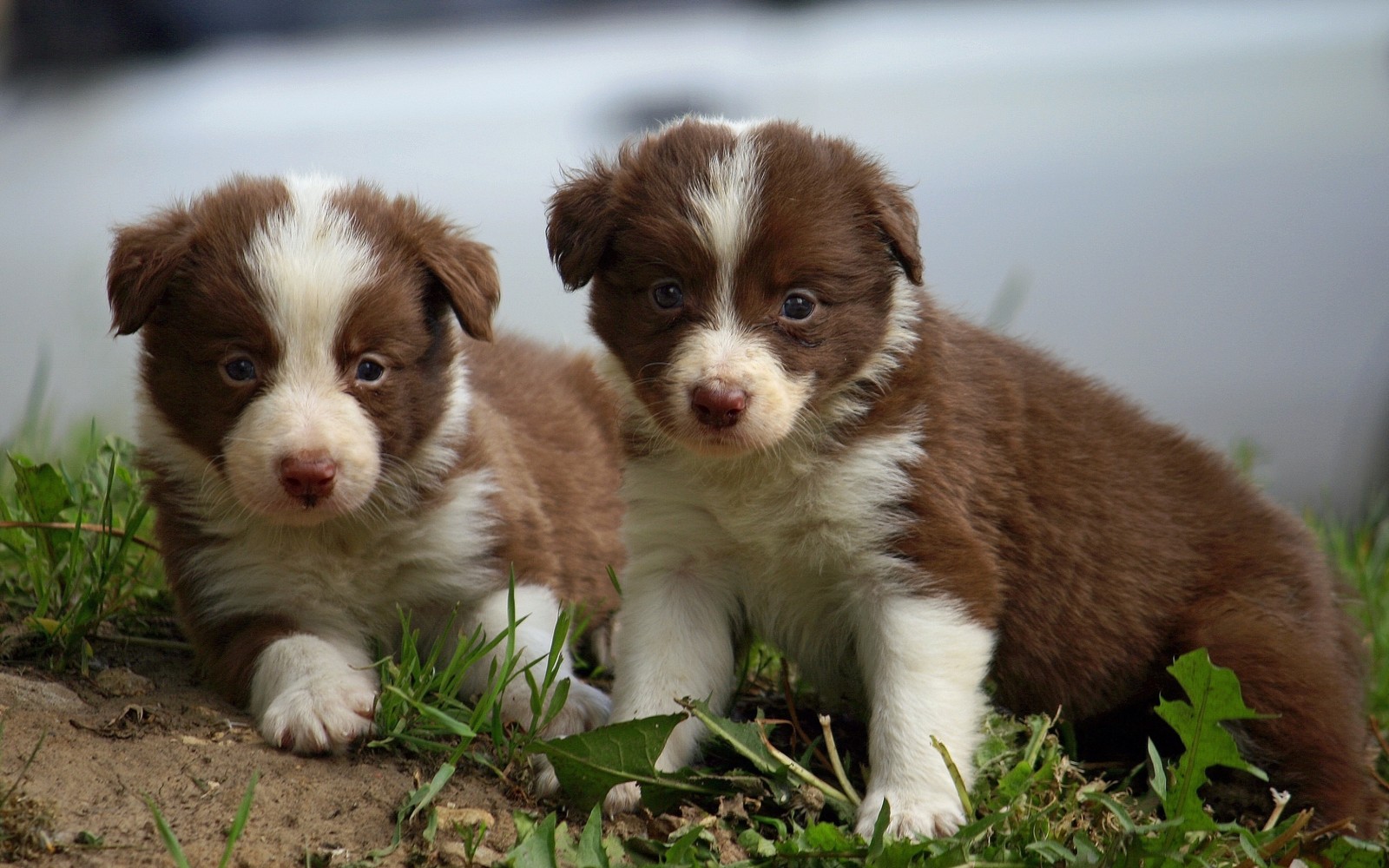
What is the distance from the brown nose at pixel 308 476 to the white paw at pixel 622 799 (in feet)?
3.72

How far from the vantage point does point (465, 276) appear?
14.4ft

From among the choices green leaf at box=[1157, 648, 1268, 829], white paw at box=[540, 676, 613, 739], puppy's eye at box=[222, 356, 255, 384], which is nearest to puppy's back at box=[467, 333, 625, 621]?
white paw at box=[540, 676, 613, 739]

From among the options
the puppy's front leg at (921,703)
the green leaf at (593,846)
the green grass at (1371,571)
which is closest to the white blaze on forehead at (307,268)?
the green leaf at (593,846)

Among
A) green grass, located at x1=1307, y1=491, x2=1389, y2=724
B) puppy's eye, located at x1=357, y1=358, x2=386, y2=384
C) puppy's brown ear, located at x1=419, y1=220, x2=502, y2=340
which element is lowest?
green grass, located at x1=1307, y1=491, x2=1389, y2=724

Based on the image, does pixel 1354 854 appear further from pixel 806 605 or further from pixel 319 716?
pixel 319 716

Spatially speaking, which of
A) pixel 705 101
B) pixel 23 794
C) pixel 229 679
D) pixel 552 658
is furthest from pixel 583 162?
pixel 705 101

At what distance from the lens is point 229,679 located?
4.15 m

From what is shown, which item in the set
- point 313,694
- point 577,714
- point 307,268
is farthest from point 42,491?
point 577,714

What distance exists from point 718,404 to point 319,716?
4.31 ft

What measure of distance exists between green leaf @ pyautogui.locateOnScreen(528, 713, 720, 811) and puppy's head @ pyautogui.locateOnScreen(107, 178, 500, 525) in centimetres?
102

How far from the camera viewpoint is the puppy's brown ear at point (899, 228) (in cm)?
394

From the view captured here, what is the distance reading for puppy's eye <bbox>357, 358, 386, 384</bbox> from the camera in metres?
4.20

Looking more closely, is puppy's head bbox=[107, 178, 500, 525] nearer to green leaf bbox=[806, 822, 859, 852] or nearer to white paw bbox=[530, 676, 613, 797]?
white paw bbox=[530, 676, 613, 797]

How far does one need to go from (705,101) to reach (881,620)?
388 cm
